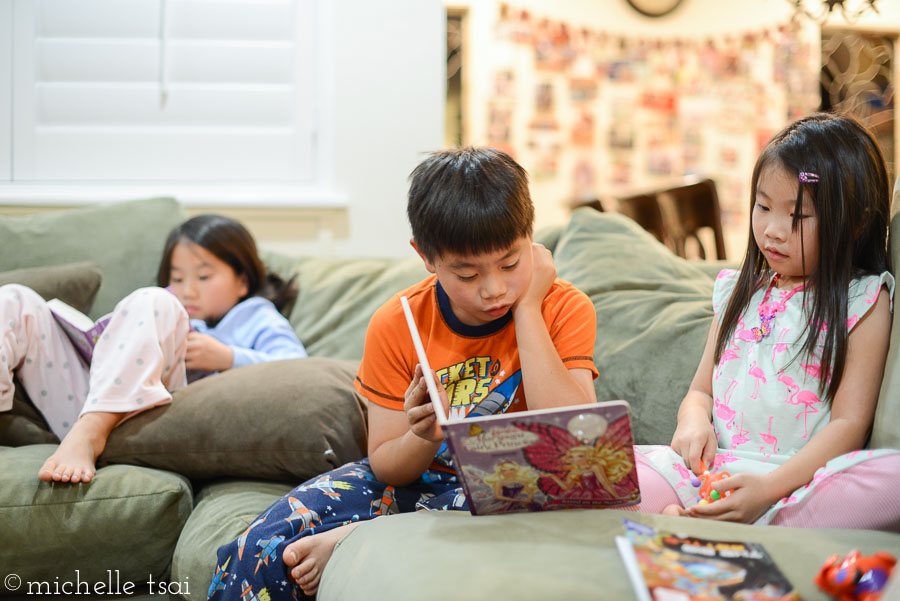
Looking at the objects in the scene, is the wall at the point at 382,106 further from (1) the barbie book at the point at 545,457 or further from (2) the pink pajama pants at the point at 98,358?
(1) the barbie book at the point at 545,457

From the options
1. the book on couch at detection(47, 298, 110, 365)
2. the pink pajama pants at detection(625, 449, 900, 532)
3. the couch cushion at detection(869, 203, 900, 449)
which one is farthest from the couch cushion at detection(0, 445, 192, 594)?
the couch cushion at detection(869, 203, 900, 449)

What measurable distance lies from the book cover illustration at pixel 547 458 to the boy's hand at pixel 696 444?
0.24 m

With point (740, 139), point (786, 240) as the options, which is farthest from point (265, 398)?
point (740, 139)

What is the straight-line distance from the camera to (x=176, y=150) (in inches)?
101

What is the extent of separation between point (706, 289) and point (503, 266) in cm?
76

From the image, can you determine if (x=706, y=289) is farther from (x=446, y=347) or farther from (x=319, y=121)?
(x=319, y=121)

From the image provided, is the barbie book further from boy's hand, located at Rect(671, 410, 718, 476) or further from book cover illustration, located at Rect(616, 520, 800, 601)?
boy's hand, located at Rect(671, 410, 718, 476)

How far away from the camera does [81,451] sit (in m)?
1.38

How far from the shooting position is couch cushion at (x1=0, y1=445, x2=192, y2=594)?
1303 mm

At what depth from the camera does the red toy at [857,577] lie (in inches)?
28.2

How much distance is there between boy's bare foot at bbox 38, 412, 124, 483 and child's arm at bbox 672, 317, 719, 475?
38.8 inches

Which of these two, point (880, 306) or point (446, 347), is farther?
point (446, 347)

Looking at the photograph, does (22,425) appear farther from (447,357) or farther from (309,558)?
(447,357)

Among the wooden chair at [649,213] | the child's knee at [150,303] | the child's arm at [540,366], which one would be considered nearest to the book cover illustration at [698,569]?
the child's arm at [540,366]
